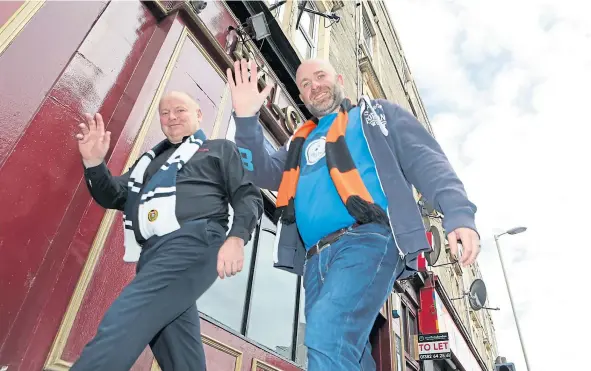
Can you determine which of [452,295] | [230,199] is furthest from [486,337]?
[230,199]

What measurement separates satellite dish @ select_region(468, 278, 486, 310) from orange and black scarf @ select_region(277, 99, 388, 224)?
46.3 ft

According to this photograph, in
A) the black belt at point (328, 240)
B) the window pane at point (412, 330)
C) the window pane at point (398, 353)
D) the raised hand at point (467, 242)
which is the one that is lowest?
the raised hand at point (467, 242)

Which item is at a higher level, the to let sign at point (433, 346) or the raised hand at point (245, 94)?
the to let sign at point (433, 346)

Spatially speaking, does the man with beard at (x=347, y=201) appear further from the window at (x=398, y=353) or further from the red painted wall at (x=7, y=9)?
the window at (x=398, y=353)

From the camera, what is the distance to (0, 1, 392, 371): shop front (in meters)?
2.85

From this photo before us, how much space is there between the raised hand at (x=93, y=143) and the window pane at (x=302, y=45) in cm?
684

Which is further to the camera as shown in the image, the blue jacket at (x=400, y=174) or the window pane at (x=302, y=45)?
the window pane at (x=302, y=45)

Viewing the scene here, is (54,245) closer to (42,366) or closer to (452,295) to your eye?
(42,366)

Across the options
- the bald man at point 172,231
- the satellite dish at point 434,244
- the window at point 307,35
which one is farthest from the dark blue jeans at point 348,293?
the satellite dish at point 434,244

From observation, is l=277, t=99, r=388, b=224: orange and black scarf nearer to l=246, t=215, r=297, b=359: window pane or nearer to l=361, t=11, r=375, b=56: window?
l=246, t=215, r=297, b=359: window pane

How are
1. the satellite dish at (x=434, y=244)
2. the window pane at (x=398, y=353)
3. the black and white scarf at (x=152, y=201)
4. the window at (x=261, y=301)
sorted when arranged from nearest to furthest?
the black and white scarf at (x=152, y=201), the window at (x=261, y=301), the window pane at (x=398, y=353), the satellite dish at (x=434, y=244)

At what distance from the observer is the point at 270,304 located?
553 centimetres

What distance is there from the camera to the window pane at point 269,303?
516cm

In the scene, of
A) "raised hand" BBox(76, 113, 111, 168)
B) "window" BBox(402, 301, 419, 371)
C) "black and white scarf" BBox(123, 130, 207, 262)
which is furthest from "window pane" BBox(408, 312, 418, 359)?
"raised hand" BBox(76, 113, 111, 168)
